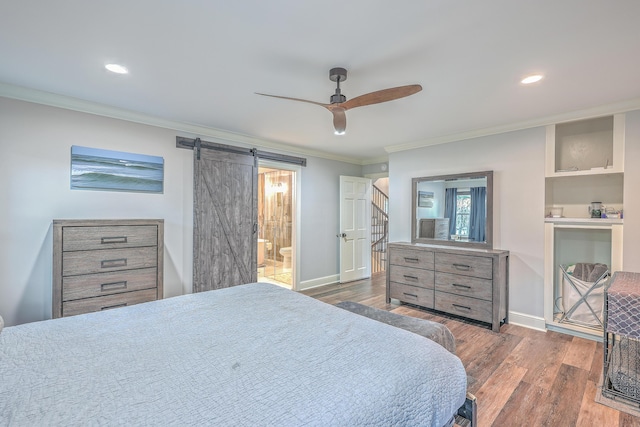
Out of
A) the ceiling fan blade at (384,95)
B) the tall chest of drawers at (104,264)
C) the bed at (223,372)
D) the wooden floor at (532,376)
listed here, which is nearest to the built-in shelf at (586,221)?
the wooden floor at (532,376)

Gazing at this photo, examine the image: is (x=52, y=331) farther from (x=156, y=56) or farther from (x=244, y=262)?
(x=244, y=262)

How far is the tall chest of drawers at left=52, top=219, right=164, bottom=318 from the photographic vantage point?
8.34 ft

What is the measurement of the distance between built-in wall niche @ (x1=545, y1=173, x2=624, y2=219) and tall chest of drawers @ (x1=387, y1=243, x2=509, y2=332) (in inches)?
33.1

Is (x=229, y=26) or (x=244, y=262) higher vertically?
(x=229, y=26)

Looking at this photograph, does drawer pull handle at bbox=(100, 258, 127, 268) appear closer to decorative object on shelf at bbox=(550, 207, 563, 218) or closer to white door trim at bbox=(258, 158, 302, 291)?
white door trim at bbox=(258, 158, 302, 291)

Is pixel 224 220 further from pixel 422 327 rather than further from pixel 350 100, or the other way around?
pixel 422 327

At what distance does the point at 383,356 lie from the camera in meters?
1.19

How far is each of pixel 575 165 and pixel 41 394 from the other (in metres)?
4.64

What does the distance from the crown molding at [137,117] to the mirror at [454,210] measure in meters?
1.96

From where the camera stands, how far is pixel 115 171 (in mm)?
3184

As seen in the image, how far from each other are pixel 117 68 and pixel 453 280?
157 inches

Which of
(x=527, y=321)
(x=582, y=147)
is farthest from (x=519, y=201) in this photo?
(x=527, y=321)

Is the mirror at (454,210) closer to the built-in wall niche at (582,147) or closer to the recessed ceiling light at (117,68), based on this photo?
the built-in wall niche at (582,147)

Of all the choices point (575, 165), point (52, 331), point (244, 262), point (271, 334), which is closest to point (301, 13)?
point (271, 334)
